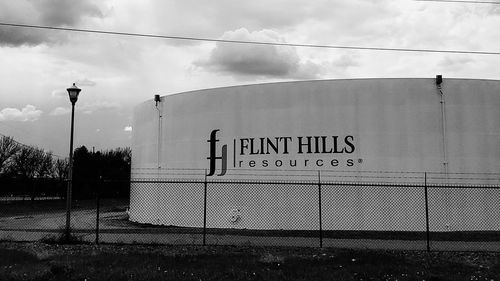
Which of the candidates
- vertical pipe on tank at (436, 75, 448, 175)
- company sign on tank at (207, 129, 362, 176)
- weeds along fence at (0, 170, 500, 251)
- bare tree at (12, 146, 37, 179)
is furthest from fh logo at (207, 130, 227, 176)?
bare tree at (12, 146, 37, 179)

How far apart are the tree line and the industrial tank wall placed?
1337 inches

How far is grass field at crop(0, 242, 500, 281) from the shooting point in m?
10.0

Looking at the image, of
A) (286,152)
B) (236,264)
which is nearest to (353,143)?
(286,152)

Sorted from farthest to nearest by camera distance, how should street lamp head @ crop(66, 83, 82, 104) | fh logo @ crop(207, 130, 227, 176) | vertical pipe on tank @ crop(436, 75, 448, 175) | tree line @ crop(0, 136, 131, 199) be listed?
tree line @ crop(0, 136, 131, 199), fh logo @ crop(207, 130, 227, 176), vertical pipe on tank @ crop(436, 75, 448, 175), street lamp head @ crop(66, 83, 82, 104)

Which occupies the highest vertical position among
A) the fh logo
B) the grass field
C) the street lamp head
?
the street lamp head

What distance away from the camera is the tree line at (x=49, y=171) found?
→ 2274 inches

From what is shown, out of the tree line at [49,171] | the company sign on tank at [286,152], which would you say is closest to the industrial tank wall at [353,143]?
the company sign on tank at [286,152]

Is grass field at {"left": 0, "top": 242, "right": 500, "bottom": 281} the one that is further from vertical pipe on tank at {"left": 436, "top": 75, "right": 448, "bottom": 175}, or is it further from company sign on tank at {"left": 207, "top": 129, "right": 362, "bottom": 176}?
vertical pipe on tank at {"left": 436, "top": 75, "right": 448, "bottom": 175}

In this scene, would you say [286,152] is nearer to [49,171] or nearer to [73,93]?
[73,93]

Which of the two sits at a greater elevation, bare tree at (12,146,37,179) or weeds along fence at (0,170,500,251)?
bare tree at (12,146,37,179)

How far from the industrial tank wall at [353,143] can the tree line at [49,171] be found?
33952mm

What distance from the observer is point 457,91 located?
64.6 feet

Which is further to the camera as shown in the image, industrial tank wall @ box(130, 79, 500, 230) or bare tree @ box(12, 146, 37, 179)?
bare tree @ box(12, 146, 37, 179)

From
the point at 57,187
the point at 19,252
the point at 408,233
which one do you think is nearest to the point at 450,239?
the point at 408,233
